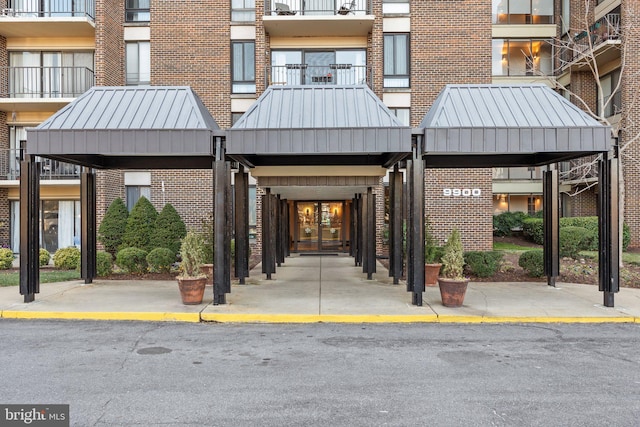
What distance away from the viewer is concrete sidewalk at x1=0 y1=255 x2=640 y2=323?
877 centimetres

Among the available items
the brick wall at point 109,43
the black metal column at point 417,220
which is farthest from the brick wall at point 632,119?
the brick wall at point 109,43

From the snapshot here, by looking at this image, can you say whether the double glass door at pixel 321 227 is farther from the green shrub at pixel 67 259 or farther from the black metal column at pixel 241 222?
the black metal column at pixel 241 222

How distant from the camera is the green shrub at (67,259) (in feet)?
50.7

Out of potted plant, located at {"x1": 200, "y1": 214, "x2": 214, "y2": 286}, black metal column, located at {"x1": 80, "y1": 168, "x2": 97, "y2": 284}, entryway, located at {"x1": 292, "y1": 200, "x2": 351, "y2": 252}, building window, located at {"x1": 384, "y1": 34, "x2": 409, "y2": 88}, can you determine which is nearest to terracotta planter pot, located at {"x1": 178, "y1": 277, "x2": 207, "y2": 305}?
potted plant, located at {"x1": 200, "y1": 214, "x2": 214, "y2": 286}

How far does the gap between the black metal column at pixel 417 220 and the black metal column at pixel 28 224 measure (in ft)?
25.4

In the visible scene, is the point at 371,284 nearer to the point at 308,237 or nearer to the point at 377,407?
the point at 377,407

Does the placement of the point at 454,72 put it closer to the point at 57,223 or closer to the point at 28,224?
the point at 28,224

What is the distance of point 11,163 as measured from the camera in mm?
20703

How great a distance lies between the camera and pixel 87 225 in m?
12.3

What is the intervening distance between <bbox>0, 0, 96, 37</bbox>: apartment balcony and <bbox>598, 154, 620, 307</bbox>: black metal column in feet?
64.2

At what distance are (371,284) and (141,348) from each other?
6929 mm

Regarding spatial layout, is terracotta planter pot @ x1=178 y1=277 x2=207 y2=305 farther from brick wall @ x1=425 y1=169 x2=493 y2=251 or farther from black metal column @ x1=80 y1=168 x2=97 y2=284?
brick wall @ x1=425 y1=169 x2=493 y2=251

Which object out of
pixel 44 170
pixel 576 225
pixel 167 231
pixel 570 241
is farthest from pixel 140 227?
pixel 576 225

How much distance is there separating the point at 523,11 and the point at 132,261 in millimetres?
25957
